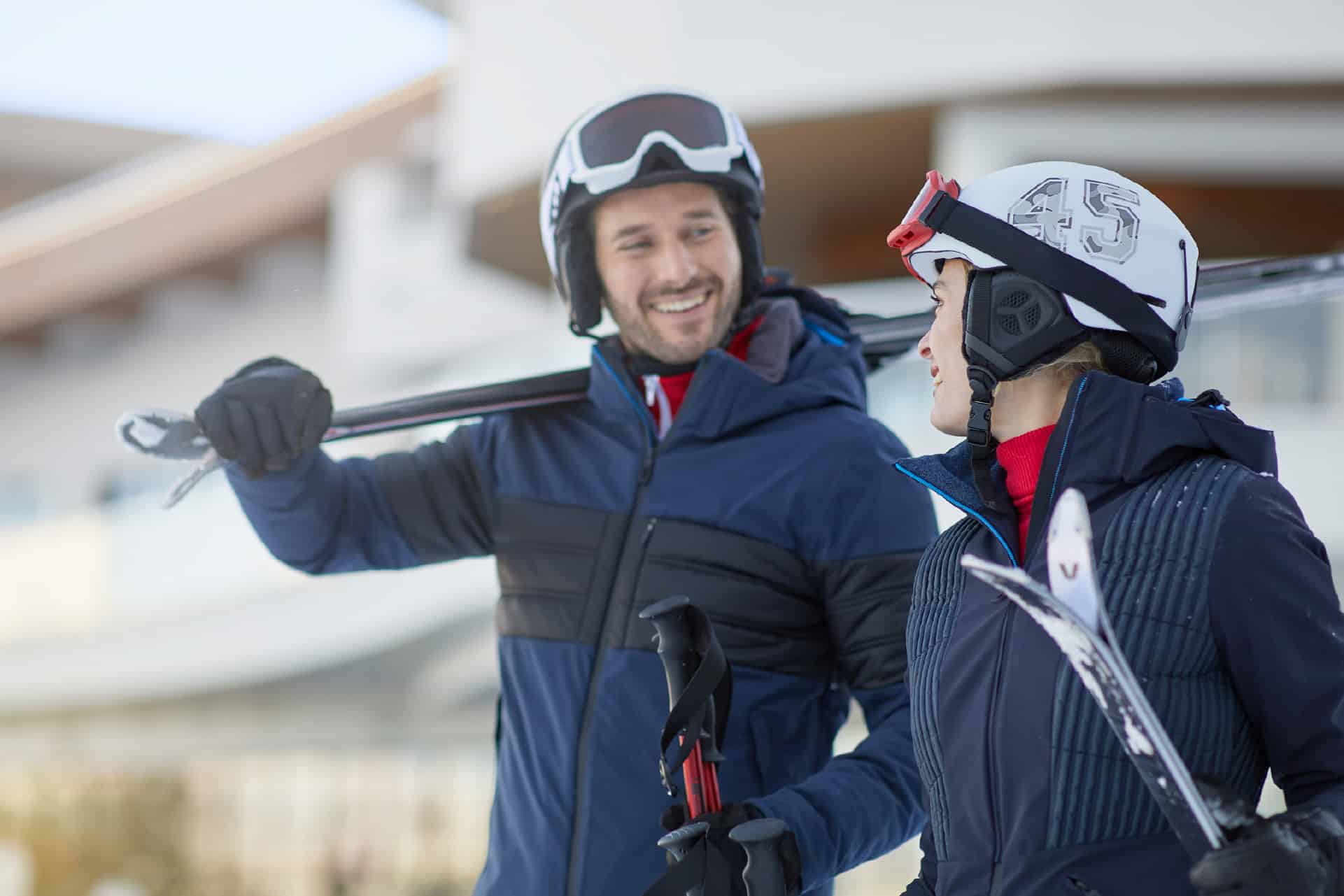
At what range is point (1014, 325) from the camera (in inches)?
62.3

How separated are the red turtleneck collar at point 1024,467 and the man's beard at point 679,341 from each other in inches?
31.6

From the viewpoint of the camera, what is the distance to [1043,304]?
61.9 inches

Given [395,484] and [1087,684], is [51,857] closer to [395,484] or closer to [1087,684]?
[395,484]

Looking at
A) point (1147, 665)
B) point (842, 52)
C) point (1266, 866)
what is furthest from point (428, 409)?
point (842, 52)

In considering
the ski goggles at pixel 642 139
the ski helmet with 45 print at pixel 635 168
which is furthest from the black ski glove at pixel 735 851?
the ski goggles at pixel 642 139

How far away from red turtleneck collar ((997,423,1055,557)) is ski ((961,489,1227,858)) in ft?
1.06

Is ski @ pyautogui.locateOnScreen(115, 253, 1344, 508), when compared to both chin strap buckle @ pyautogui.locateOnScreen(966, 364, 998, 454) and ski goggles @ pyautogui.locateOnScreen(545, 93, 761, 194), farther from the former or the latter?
chin strap buckle @ pyautogui.locateOnScreen(966, 364, 998, 454)

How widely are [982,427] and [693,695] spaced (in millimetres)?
580

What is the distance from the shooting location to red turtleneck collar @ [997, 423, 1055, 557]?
160 cm

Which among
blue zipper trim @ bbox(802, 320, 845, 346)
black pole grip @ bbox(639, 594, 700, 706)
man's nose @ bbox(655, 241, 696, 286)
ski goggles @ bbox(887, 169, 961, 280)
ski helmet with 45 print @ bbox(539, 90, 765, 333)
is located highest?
ski helmet with 45 print @ bbox(539, 90, 765, 333)

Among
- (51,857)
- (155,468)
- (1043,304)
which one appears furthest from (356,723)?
(1043,304)

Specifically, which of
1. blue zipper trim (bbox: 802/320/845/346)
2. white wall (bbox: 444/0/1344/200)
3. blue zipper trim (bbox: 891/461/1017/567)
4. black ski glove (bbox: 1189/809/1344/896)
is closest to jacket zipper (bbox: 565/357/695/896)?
blue zipper trim (bbox: 802/320/845/346)

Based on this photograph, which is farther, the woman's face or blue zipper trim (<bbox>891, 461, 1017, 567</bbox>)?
the woman's face

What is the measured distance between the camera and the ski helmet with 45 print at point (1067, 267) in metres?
1.57
